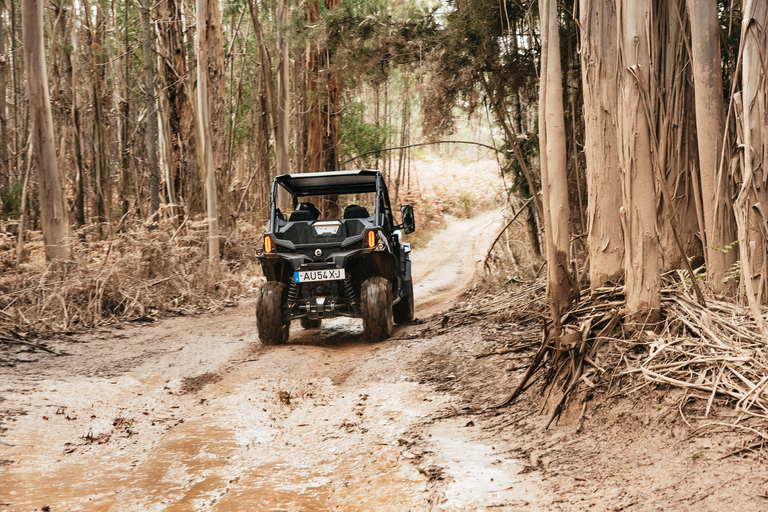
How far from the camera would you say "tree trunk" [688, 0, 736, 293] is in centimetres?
478

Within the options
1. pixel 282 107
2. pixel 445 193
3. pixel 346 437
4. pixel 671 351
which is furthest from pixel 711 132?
pixel 445 193

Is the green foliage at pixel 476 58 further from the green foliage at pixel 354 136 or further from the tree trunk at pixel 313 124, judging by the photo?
the green foliage at pixel 354 136

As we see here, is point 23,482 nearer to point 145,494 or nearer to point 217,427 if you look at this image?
point 145,494

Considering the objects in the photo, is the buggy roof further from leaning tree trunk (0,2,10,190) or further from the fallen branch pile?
leaning tree trunk (0,2,10,190)

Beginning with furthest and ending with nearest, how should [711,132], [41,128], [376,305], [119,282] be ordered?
[41,128] < [119,282] < [376,305] < [711,132]

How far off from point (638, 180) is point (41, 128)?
975cm

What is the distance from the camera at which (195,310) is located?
10984mm

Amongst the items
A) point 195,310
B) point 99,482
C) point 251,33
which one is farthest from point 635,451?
point 251,33

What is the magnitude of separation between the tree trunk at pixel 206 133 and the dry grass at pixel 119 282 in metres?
0.32

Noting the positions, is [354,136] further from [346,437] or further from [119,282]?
[346,437]

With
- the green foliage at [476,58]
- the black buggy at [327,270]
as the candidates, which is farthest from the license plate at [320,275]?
the green foliage at [476,58]

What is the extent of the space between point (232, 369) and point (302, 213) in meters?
2.50

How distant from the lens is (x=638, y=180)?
176 inches

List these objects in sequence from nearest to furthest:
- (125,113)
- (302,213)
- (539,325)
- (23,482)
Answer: (23,482) → (539,325) → (302,213) → (125,113)
